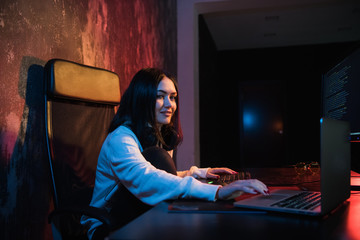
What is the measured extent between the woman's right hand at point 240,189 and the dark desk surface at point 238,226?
15cm

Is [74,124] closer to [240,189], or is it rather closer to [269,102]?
[240,189]

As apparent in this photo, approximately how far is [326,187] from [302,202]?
0.33ft

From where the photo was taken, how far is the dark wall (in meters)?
6.54

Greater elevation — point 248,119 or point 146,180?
point 248,119

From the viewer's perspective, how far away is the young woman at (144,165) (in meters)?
0.89

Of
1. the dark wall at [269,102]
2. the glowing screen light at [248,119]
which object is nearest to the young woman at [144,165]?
the dark wall at [269,102]

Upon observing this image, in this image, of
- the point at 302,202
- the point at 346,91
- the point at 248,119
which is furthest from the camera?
the point at 248,119

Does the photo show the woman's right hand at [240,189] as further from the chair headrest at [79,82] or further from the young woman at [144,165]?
the chair headrest at [79,82]

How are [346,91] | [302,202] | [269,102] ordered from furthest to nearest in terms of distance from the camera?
[269,102] → [346,91] → [302,202]

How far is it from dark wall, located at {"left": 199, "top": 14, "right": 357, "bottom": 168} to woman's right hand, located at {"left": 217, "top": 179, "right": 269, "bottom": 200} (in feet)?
16.9

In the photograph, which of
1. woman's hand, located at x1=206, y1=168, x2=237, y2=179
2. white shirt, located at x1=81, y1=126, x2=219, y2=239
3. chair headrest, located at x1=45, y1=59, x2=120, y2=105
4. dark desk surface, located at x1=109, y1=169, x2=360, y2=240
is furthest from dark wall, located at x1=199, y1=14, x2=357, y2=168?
dark desk surface, located at x1=109, y1=169, x2=360, y2=240

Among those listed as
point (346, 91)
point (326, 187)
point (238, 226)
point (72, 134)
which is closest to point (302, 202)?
point (326, 187)

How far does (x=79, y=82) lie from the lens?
1286mm

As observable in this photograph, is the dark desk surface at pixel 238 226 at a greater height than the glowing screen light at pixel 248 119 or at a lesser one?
lesser
